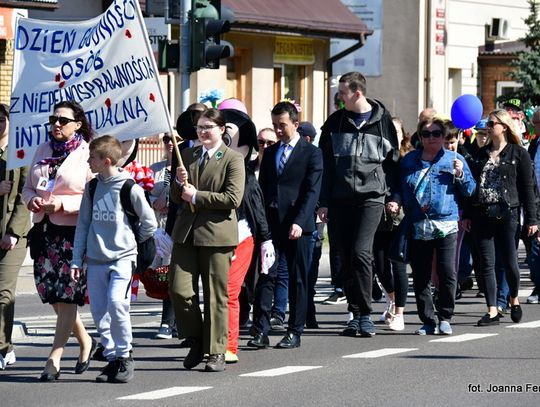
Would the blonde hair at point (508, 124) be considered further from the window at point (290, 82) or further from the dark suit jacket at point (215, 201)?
the window at point (290, 82)

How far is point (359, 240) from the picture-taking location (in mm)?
12289

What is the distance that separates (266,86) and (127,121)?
20.2m

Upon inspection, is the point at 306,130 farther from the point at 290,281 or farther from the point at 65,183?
the point at 65,183

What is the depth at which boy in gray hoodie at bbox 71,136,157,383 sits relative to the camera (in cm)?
1002

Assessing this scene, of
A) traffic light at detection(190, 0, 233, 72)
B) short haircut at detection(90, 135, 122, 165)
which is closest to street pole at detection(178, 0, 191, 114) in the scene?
traffic light at detection(190, 0, 233, 72)

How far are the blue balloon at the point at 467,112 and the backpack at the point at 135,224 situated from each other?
21.2ft

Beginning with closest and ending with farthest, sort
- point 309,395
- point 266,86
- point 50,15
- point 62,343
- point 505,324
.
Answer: point 309,395 < point 62,343 < point 505,324 < point 50,15 < point 266,86

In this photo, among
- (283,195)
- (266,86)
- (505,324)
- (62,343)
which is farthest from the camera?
(266,86)

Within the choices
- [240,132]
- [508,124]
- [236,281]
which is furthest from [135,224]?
[508,124]

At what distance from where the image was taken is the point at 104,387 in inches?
390

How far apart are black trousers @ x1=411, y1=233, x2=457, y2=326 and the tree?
2200 centimetres

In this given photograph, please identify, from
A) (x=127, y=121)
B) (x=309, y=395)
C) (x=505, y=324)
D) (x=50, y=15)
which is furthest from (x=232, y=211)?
(x=50, y=15)

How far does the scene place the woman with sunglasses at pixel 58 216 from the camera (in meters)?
10.3

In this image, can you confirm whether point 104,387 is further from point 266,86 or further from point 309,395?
point 266,86
